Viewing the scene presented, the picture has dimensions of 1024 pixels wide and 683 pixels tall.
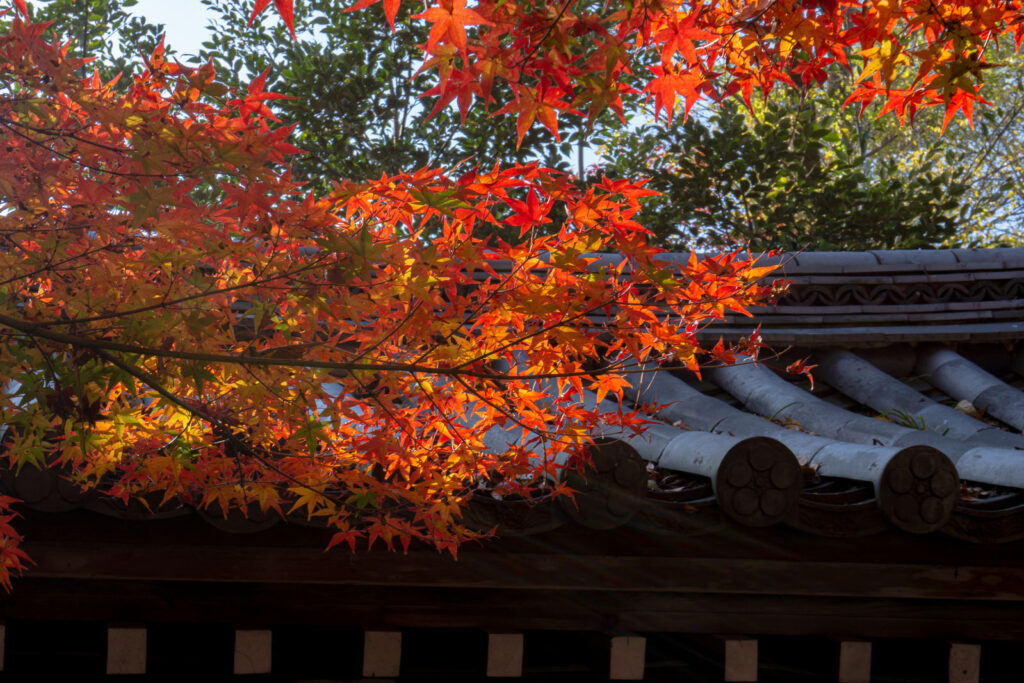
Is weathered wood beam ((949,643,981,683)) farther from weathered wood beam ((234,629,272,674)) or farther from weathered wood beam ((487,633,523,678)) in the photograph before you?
weathered wood beam ((234,629,272,674))

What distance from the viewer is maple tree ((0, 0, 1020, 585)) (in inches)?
58.8

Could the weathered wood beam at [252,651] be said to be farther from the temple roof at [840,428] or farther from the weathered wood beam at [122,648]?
the temple roof at [840,428]

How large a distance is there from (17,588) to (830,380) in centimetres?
347

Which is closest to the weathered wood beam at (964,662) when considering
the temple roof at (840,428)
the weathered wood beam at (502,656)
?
the temple roof at (840,428)

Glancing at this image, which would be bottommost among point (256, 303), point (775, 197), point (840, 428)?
point (840, 428)

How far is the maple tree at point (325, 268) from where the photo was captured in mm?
1494

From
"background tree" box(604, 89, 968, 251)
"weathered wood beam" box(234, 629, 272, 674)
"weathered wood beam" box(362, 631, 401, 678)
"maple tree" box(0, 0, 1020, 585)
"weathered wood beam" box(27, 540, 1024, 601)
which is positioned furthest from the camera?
"background tree" box(604, 89, 968, 251)

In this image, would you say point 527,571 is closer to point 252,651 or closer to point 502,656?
point 502,656

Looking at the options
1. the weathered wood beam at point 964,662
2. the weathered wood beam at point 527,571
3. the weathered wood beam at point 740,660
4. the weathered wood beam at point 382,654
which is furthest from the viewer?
the weathered wood beam at point 964,662

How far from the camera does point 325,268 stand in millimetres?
1598

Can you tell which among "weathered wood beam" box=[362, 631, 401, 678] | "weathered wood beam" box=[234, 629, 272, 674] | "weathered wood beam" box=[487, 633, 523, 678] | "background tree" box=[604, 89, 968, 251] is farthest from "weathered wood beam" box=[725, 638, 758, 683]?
Result: "background tree" box=[604, 89, 968, 251]

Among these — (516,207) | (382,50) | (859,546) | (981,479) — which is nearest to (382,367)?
(516,207)

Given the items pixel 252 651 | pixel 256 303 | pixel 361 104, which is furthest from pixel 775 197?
pixel 256 303

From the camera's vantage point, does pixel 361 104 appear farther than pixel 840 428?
Yes
